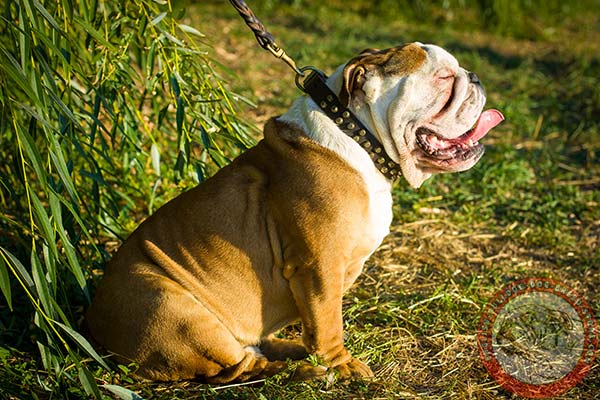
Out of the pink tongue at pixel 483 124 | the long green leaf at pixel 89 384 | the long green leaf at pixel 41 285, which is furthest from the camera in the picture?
the pink tongue at pixel 483 124

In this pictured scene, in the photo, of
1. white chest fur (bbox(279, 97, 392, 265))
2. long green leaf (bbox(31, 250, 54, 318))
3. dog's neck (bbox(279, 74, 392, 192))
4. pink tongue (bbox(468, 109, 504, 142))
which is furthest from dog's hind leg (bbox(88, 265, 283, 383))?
pink tongue (bbox(468, 109, 504, 142))

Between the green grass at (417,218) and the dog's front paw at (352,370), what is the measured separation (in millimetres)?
50

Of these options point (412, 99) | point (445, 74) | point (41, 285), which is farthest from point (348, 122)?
point (41, 285)

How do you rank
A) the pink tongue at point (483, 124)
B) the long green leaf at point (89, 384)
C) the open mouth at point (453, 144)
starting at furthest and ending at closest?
the pink tongue at point (483, 124) → the open mouth at point (453, 144) → the long green leaf at point (89, 384)

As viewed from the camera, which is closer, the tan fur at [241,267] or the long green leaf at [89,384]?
the long green leaf at [89,384]

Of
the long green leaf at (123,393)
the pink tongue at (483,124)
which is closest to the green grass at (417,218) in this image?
the long green leaf at (123,393)

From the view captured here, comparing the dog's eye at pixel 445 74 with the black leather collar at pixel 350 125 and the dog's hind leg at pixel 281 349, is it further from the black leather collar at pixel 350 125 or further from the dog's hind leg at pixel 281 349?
the dog's hind leg at pixel 281 349

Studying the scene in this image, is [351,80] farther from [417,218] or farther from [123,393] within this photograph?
[417,218]

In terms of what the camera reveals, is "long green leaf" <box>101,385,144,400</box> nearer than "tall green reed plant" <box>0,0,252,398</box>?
Yes

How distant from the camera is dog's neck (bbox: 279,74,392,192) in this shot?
129 inches

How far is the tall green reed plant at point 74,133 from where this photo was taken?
10.6 ft

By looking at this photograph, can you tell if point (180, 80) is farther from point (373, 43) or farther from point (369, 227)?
point (373, 43)

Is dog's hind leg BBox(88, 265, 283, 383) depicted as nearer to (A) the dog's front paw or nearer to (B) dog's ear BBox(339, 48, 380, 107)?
(A) the dog's front paw

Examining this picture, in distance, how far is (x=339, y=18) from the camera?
9.80 metres
